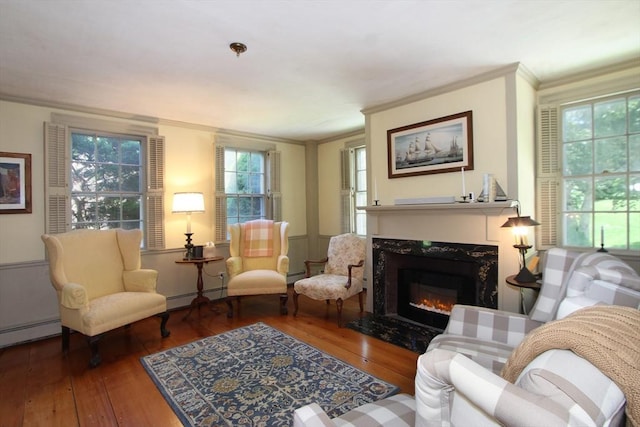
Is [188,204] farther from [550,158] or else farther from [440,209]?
[550,158]

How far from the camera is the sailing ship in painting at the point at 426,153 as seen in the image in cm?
307

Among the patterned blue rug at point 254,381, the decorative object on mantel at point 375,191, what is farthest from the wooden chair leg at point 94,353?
the decorative object on mantel at point 375,191

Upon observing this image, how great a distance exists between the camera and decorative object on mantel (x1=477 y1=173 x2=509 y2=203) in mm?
2713

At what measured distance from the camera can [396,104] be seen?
349 centimetres

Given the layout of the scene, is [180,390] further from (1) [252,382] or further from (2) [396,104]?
(2) [396,104]

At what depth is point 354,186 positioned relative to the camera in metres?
4.87

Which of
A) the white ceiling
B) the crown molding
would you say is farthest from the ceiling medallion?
the crown molding

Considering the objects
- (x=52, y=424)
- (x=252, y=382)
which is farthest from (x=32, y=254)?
(x=252, y=382)

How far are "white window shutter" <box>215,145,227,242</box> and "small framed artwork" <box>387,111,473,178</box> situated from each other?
2.34 m

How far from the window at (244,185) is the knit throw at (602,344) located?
14.1 ft

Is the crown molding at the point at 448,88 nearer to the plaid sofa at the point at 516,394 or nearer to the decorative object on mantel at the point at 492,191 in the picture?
the decorative object on mantel at the point at 492,191

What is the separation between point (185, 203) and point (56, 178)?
4.17 feet

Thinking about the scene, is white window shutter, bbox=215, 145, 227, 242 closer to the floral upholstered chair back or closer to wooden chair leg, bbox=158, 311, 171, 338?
wooden chair leg, bbox=158, 311, 171, 338

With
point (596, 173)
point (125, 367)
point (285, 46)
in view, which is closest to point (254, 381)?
point (125, 367)
